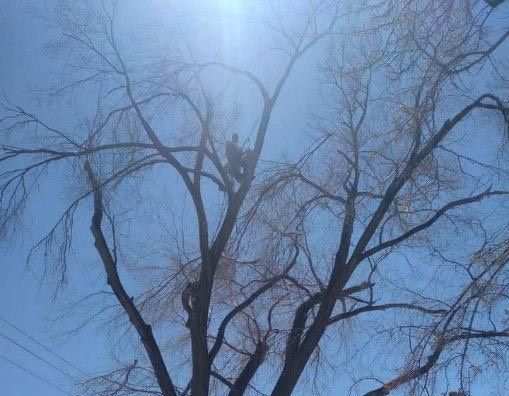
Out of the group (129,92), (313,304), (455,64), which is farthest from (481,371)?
(129,92)

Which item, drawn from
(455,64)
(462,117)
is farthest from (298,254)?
(455,64)

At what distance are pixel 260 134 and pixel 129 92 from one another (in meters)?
1.86

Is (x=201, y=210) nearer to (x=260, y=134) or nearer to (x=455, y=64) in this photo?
(x=260, y=134)

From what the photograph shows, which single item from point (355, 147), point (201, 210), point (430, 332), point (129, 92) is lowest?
point (430, 332)

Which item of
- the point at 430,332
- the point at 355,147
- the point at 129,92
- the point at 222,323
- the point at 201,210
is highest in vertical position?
the point at 355,147

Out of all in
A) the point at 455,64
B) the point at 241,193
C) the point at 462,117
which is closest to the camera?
the point at 455,64

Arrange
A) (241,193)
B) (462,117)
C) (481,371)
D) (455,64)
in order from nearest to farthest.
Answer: (481,371) → (455,64) → (462,117) → (241,193)

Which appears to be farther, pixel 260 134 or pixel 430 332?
pixel 260 134

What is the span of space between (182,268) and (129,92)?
8.41ft

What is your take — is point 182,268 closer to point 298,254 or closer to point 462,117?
point 298,254

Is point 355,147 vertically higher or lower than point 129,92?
higher

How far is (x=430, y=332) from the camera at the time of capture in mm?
7699

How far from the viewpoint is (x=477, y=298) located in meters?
7.39

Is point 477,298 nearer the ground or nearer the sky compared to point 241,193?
nearer the ground
